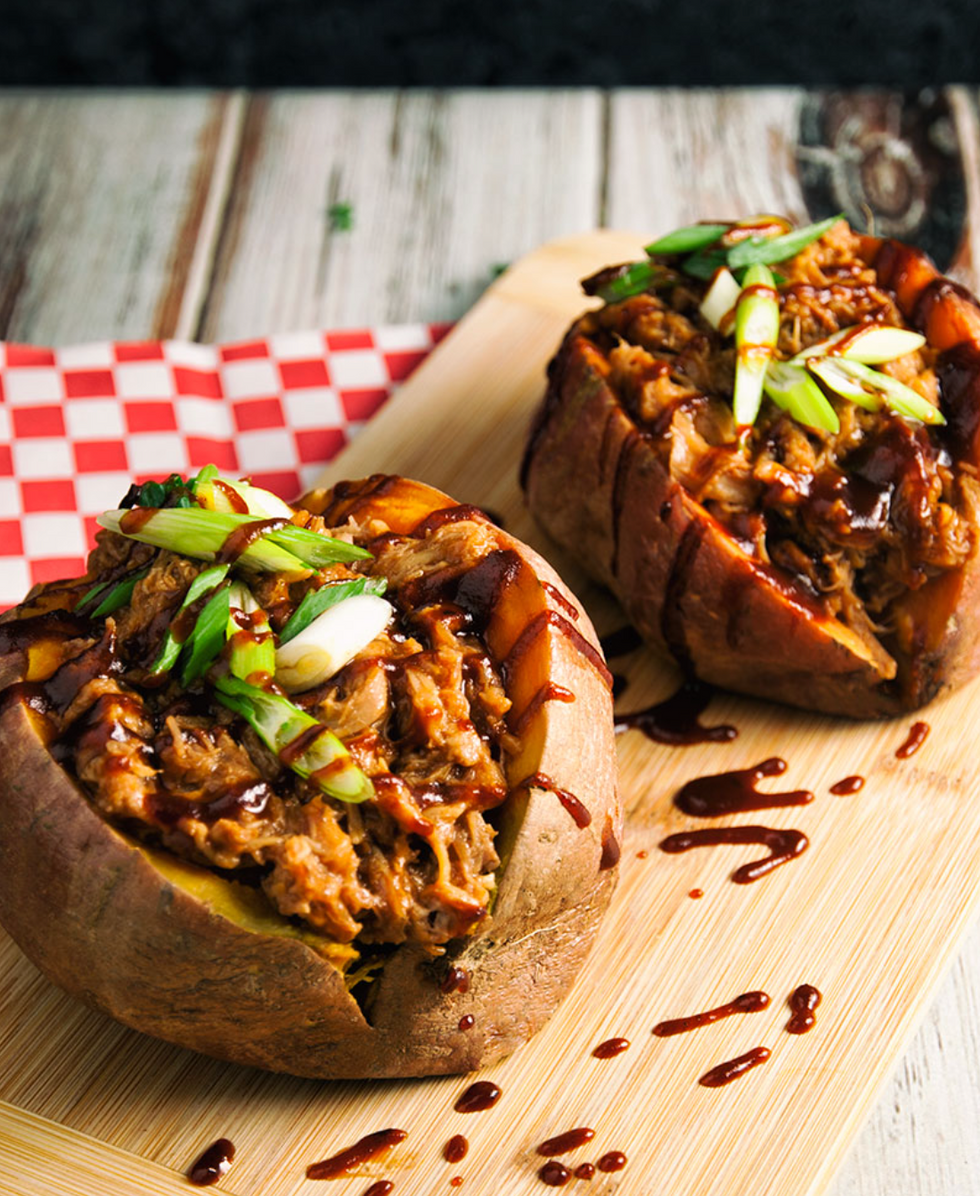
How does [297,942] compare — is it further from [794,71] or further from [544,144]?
[794,71]

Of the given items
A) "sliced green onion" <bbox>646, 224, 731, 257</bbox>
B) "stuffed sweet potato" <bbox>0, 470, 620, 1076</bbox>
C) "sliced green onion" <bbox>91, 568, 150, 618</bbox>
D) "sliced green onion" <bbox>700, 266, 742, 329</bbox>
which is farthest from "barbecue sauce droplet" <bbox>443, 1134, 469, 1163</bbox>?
"sliced green onion" <bbox>646, 224, 731, 257</bbox>

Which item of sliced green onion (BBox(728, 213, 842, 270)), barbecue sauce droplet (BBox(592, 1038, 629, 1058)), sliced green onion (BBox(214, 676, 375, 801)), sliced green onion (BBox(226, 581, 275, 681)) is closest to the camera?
sliced green onion (BBox(214, 676, 375, 801))

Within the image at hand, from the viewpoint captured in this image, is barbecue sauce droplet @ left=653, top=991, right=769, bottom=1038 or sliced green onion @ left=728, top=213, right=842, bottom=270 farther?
sliced green onion @ left=728, top=213, right=842, bottom=270

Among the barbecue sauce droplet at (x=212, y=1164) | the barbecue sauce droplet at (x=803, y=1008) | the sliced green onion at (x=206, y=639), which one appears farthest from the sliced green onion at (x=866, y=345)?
the barbecue sauce droplet at (x=212, y=1164)

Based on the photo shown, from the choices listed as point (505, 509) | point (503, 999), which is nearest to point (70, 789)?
point (503, 999)

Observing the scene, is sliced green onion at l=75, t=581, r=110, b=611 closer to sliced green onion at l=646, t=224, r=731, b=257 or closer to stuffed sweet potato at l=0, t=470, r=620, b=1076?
stuffed sweet potato at l=0, t=470, r=620, b=1076

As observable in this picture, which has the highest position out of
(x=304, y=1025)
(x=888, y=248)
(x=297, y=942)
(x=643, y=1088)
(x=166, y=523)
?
(x=888, y=248)

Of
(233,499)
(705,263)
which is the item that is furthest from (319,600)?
(705,263)

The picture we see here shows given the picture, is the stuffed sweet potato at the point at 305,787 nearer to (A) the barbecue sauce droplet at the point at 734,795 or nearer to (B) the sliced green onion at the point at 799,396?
(A) the barbecue sauce droplet at the point at 734,795
